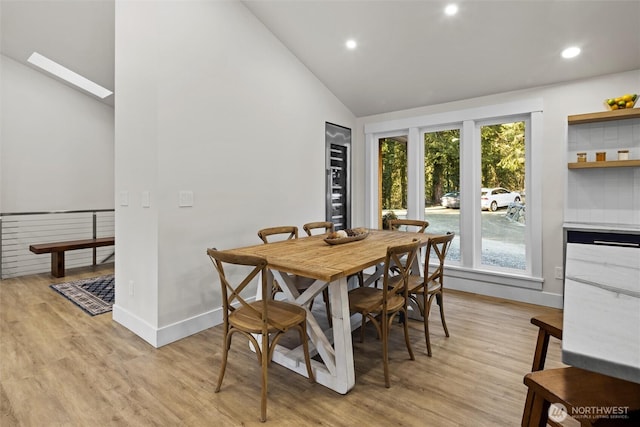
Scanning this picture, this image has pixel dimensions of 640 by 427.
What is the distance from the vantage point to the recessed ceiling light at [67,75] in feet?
15.8

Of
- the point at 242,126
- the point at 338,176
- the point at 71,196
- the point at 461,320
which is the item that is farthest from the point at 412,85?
the point at 71,196

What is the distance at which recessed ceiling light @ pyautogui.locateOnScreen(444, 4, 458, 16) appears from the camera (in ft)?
9.15

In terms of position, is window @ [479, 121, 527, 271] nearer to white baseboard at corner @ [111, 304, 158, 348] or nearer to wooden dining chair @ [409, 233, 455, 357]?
wooden dining chair @ [409, 233, 455, 357]

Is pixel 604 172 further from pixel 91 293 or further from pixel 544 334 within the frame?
pixel 91 293

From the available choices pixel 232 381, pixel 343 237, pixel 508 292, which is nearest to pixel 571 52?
pixel 508 292

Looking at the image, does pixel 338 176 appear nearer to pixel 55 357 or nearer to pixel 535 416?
pixel 55 357

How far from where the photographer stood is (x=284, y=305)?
84.4 inches

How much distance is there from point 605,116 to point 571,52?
0.67m

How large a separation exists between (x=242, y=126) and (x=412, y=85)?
2131mm

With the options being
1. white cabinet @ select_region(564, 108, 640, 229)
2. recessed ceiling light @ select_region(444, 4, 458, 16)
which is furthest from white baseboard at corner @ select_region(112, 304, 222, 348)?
white cabinet @ select_region(564, 108, 640, 229)

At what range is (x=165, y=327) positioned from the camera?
265cm

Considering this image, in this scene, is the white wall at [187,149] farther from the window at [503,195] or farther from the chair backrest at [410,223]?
the window at [503,195]

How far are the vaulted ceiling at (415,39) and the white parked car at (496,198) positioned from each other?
3.80 feet

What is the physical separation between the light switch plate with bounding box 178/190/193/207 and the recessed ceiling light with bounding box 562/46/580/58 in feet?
11.9
